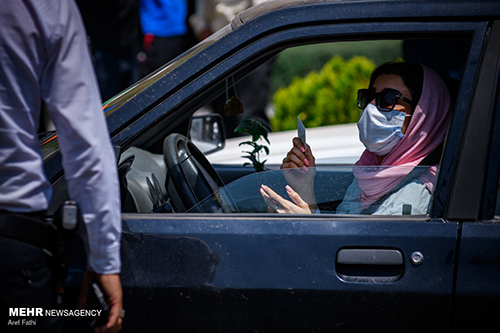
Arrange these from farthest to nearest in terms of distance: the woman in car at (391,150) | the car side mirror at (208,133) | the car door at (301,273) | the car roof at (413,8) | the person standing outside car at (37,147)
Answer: the car side mirror at (208,133)
the woman in car at (391,150)
the car roof at (413,8)
the car door at (301,273)
the person standing outside car at (37,147)

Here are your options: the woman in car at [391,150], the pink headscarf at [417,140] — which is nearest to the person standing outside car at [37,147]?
the woman in car at [391,150]

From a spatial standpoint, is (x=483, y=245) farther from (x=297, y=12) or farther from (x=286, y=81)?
(x=286, y=81)

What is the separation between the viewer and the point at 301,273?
156 centimetres

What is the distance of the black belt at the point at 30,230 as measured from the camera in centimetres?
127

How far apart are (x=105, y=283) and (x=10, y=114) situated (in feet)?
1.56

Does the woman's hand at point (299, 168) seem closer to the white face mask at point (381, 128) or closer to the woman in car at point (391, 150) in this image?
the woman in car at point (391, 150)

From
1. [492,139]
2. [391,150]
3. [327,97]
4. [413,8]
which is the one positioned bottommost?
[327,97]

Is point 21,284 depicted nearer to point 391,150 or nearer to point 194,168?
point 194,168

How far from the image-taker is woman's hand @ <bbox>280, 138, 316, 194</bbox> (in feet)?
6.02

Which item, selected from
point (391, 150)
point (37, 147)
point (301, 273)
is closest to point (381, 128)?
point (391, 150)

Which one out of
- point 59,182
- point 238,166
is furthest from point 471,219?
point 238,166

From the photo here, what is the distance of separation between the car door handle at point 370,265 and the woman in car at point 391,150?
0.18 m

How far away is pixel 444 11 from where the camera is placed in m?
1.66

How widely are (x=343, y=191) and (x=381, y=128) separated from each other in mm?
344
